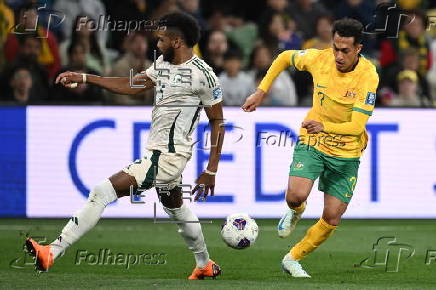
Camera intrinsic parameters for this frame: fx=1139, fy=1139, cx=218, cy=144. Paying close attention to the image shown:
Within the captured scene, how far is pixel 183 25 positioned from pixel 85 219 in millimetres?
1750

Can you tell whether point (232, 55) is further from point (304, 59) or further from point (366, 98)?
point (366, 98)

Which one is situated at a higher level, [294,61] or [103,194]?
[294,61]

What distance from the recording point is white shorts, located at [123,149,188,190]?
907cm

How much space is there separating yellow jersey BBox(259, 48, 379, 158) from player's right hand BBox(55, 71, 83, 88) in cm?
157

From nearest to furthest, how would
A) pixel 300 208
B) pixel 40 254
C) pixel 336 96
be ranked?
pixel 40 254 < pixel 336 96 < pixel 300 208

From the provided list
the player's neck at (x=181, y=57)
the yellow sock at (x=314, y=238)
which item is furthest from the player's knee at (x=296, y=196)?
the player's neck at (x=181, y=57)

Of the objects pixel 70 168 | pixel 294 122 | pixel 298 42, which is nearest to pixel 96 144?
pixel 70 168

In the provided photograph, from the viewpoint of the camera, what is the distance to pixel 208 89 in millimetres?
9250

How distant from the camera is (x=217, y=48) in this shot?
15891mm

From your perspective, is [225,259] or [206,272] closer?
[206,272]

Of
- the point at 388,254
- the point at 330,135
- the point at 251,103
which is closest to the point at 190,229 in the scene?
the point at 251,103

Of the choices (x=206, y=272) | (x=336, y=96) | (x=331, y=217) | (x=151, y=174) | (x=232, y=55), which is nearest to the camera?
(x=151, y=174)

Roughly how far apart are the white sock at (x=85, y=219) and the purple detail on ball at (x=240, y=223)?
43.1 inches

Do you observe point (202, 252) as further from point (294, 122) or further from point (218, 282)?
point (294, 122)
